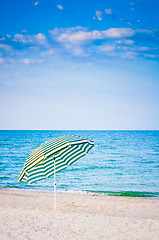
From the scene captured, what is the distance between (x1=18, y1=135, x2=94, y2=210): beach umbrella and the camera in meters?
6.04

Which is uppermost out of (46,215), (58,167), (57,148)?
(57,148)

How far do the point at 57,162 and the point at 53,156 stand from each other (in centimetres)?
46

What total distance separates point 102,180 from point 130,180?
80.5 inches

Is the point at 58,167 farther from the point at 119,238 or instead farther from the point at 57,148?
the point at 119,238

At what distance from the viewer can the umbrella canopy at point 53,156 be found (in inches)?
238

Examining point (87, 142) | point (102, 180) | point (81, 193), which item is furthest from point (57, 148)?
point (102, 180)

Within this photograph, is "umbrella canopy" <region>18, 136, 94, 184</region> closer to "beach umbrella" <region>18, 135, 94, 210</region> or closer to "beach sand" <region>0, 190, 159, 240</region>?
"beach umbrella" <region>18, 135, 94, 210</region>

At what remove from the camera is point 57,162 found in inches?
291

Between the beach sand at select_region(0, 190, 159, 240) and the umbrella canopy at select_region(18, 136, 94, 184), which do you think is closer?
the beach sand at select_region(0, 190, 159, 240)

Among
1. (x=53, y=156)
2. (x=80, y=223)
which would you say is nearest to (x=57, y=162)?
(x=53, y=156)

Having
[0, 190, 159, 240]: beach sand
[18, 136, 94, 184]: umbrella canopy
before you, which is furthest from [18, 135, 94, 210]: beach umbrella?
[0, 190, 159, 240]: beach sand

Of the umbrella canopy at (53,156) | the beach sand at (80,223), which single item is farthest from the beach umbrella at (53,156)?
the beach sand at (80,223)

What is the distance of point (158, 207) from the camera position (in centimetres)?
1020

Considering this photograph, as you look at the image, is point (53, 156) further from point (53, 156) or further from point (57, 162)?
point (57, 162)
